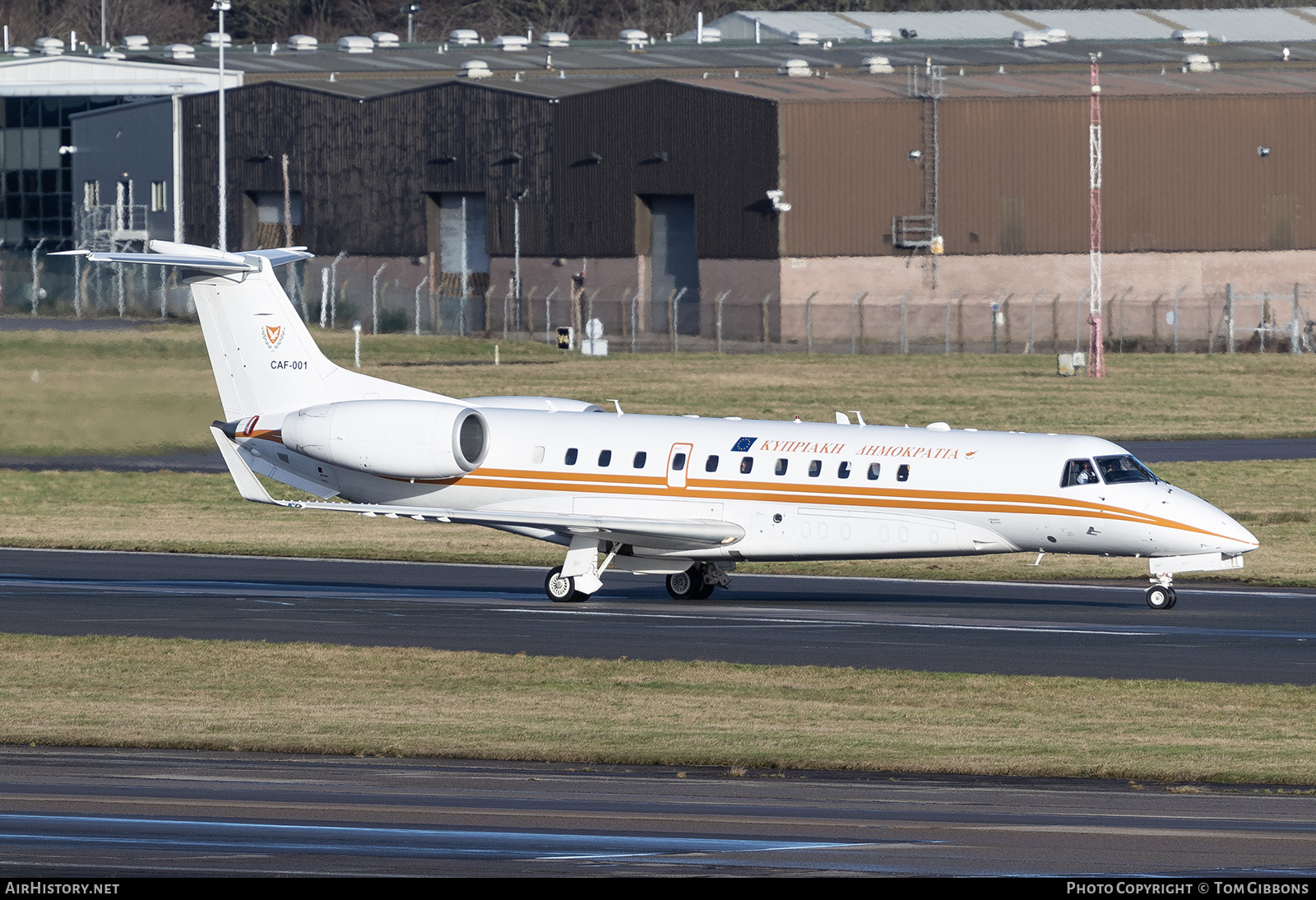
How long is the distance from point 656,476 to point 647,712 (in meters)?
10.9

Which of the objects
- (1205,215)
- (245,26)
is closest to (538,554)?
(1205,215)

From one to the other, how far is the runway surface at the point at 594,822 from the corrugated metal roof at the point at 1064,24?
10635 cm

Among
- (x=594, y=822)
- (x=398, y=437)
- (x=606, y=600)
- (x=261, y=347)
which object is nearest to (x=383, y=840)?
(x=594, y=822)

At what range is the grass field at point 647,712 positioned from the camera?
20.6m

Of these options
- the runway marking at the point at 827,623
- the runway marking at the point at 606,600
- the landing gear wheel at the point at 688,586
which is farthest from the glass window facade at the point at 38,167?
the runway marking at the point at 827,623

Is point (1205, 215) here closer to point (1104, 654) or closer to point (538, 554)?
point (538, 554)

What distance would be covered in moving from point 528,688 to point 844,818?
28.2 ft

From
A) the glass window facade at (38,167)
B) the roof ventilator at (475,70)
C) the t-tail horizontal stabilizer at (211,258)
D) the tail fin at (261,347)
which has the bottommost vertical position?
the tail fin at (261,347)

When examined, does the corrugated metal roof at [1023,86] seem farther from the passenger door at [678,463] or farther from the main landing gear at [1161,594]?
the main landing gear at [1161,594]

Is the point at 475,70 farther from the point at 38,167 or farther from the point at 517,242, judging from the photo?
the point at 38,167

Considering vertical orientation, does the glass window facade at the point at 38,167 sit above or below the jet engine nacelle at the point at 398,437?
above

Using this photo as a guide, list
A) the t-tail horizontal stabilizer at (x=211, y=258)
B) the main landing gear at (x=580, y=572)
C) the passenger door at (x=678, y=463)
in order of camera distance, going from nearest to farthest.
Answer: the passenger door at (x=678, y=463)
the main landing gear at (x=580, y=572)
the t-tail horizontal stabilizer at (x=211, y=258)

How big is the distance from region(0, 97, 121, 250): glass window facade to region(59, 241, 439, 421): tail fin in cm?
7845

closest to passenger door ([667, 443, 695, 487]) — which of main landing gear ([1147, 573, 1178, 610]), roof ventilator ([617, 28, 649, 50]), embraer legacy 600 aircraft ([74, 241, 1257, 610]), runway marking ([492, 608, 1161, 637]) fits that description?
embraer legacy 600 aircraft ([74, 241, 1257, 610])
